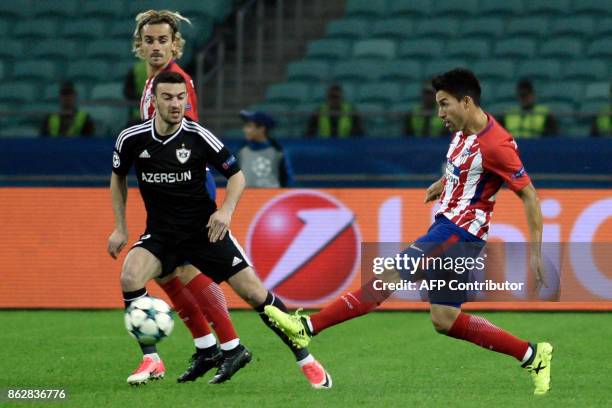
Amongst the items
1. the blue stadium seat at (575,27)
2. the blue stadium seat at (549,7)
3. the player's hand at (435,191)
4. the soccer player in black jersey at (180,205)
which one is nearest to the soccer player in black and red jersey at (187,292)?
the soccer player in black jersey at (180,205)

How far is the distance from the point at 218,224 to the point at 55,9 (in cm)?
1170

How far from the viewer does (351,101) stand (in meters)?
15.7

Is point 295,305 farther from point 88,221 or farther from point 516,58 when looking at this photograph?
point 516,58

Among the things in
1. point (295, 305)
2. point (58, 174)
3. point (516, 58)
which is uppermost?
point (516, 58)

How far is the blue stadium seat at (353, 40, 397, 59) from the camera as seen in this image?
1658cm

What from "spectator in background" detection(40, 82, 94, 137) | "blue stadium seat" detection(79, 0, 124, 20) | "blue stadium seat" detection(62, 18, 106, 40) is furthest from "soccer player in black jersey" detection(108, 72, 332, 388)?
"blue stadium seat" detection(79, 0, 124, 20)

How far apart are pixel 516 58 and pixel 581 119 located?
9.98ft

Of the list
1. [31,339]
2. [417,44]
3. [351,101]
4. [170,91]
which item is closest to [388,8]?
[417,44]

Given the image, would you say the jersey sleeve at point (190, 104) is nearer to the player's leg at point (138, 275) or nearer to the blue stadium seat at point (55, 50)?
the player's leg at point (138, 275)

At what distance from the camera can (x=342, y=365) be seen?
8.33 m

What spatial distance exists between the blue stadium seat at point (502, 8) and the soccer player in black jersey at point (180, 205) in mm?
10237

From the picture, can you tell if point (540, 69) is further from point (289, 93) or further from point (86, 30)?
point (86, 30)

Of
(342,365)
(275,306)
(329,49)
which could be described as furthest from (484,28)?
(275,306)

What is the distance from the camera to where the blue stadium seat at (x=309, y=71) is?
1650 cm
